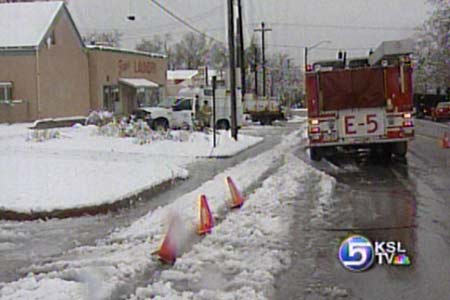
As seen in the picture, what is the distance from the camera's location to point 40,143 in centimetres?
2366

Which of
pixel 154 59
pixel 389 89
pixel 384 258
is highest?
pixel 154 59

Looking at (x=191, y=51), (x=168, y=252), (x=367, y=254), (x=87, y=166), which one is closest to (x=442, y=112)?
(x=87, y=166)

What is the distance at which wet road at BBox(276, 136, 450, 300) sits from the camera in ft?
22.7

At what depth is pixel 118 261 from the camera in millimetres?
8039

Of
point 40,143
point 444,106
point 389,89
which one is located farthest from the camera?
point 444,106

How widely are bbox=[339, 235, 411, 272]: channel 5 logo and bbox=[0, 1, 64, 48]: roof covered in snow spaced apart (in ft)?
115

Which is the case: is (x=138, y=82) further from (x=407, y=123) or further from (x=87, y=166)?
(x=87, y=166)

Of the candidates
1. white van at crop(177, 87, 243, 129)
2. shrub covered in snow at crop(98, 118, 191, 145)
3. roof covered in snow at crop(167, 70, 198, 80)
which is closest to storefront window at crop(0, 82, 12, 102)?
white van at crop(177, 87, 243, 129)

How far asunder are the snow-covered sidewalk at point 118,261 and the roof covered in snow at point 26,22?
31.1 meters

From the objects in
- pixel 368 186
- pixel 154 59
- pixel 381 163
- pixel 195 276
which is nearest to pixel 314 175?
pixel 368 186

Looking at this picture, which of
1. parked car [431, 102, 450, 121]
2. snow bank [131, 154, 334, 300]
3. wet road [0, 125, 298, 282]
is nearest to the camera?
snow bank [131, 154, 334, 300]

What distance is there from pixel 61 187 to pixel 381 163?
969 centimetres

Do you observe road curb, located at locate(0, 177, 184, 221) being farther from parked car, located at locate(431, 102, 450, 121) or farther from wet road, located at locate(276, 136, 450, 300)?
parked car, located at locate(431, 102, 450, 121)

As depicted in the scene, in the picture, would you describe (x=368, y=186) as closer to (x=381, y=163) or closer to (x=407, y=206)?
(x=407, y=206)
